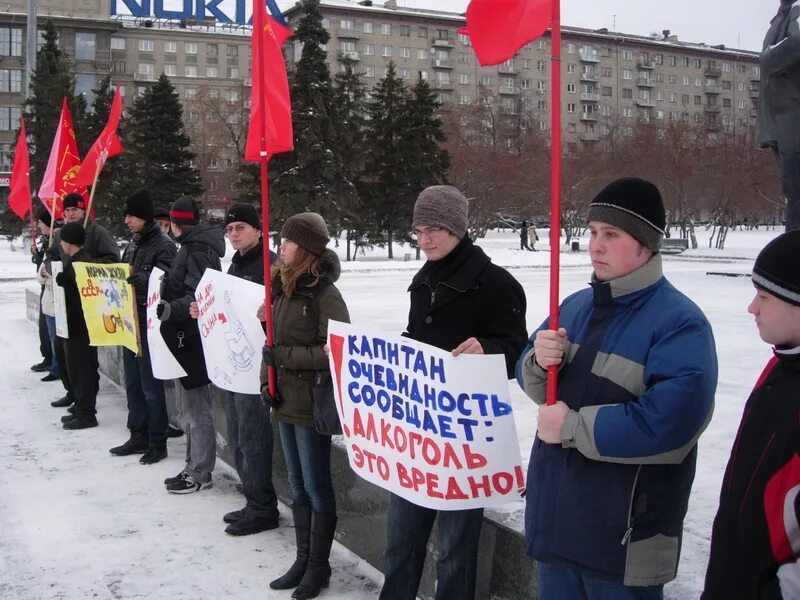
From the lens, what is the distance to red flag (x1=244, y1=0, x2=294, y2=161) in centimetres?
509

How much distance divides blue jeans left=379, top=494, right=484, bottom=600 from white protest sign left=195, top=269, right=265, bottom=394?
174 centimetres

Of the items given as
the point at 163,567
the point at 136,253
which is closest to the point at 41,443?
the point at 136,253

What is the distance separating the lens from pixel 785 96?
3.46m

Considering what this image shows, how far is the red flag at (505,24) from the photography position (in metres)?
2.86

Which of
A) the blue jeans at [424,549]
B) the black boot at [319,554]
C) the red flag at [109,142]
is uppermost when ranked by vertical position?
the red flag at [109,142]

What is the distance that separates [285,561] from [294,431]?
833mm

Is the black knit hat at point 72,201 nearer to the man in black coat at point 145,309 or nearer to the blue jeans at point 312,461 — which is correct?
the man in black coat at point 145,309

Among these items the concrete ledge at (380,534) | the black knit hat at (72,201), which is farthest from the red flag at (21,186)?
the concrete ledge at (380,534)

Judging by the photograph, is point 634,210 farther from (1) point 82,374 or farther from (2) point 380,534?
(1) point 82,374

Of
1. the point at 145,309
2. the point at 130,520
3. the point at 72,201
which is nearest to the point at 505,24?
the point at 130,520

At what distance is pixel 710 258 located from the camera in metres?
36.8

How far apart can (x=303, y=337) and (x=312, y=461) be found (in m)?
0.62

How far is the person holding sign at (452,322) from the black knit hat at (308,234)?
848 mm

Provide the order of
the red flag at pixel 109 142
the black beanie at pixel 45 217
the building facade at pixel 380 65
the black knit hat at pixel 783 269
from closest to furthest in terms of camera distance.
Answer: the black knit hat at pixel 783 269 → the red flag at pixel 109 142 → the black beanie at pixel 45 217 → the building facade at pixel 380 65
